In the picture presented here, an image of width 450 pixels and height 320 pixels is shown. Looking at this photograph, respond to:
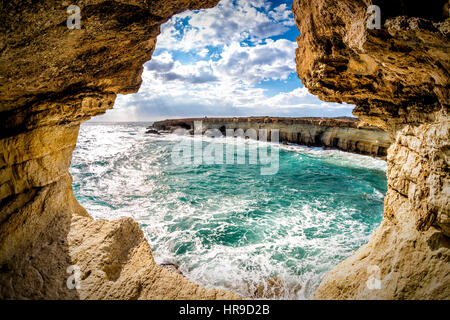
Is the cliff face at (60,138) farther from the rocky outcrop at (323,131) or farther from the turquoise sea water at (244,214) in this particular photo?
the rocky outcrop at (323,131)

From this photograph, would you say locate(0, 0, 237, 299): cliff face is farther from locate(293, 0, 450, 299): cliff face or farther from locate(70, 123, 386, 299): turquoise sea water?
locate(70, 123, 386, 299): turquoise sea water

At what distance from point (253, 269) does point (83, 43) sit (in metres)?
6.01

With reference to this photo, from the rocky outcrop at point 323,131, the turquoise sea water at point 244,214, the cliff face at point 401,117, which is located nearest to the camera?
the cliff face at point 401,117

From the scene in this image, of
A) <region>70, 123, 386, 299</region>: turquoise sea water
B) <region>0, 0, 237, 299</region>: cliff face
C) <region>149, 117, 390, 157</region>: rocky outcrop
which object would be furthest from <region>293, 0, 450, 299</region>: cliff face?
<region>149, 117, 390, 157</region>: rocky outcrop

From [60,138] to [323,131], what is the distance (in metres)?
29.9

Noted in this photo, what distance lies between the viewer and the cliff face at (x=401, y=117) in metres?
2.21

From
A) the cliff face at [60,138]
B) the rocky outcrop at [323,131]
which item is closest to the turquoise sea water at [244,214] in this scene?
the cliff face at [60,138]

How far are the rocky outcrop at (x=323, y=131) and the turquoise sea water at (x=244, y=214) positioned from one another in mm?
7148

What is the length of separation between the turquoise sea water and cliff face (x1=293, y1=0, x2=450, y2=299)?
7.98 ft

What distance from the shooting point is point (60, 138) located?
4.13 meters

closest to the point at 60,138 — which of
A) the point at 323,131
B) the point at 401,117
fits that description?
the point at 401,117

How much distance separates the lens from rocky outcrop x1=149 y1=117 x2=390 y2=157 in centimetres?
2280

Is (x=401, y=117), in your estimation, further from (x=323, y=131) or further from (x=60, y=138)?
(x=323, y=131)
